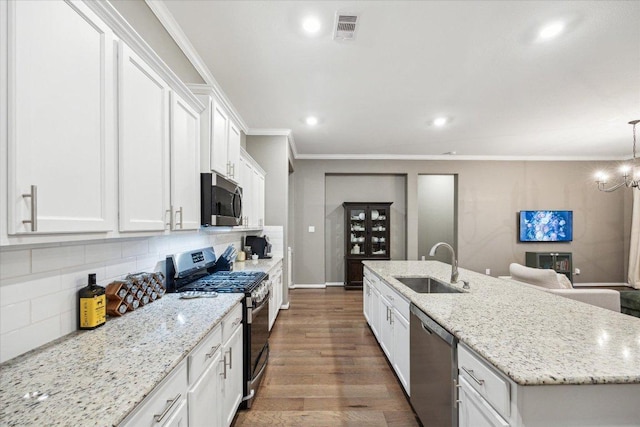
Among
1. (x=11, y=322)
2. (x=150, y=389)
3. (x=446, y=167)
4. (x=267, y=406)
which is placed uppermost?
(x=446, y=167)

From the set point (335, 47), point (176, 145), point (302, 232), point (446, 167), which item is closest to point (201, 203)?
point (176, 145)

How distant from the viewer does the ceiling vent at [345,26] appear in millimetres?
2162

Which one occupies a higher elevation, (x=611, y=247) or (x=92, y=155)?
(x=92, y=155)

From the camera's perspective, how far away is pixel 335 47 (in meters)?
2.55

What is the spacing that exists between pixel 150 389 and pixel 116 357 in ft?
0.95

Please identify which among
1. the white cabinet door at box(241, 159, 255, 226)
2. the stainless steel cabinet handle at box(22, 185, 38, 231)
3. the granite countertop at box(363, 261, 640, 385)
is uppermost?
the white cabinet door at box(241, 159, 255, 226)

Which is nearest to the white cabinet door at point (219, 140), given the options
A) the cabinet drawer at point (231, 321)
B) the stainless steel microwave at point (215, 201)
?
the stainless steel microwave at point (215, 201)

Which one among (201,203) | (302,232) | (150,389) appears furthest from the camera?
(302,232)

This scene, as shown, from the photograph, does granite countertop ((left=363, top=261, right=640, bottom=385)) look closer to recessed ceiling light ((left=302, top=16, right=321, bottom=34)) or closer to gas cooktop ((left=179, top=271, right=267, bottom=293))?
gas cooktop ((left=179, top=271, right=267, bottom=293))

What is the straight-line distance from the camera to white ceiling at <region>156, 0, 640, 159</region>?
2.14 meters

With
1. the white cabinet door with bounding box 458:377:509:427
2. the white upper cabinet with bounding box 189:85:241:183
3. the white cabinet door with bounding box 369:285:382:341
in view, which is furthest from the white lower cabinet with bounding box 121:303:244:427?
the white cabinet door with bounding box 369:285:382:341

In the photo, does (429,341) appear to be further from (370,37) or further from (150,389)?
(370,37)

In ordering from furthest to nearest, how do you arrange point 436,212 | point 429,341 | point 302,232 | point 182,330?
point 436,212 < point 302,232 < point 429,341 < point 182,330

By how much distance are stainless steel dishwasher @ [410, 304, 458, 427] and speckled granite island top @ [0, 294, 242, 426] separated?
1176 mm
